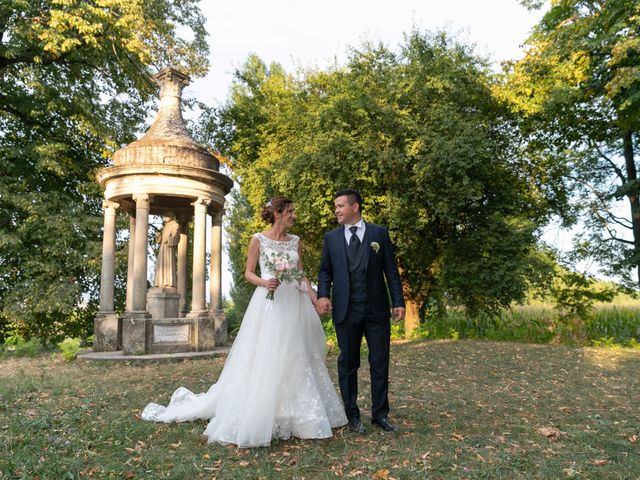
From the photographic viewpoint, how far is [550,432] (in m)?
5.07

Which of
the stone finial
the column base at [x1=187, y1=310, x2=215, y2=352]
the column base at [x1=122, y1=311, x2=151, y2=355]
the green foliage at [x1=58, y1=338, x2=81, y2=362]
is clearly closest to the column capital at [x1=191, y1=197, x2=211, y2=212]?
the stone finial

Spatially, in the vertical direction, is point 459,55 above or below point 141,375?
above

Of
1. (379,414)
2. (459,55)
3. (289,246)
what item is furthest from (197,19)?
(379,414)

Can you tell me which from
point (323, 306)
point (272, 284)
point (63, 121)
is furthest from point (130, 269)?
point (323, 306)

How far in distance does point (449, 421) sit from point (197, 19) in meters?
20.4

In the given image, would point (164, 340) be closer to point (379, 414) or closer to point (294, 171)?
point (294, 171)

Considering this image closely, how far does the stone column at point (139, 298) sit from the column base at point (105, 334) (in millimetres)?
1155

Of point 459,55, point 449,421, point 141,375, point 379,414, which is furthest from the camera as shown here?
point 459,55

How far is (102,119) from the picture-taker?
1873cm

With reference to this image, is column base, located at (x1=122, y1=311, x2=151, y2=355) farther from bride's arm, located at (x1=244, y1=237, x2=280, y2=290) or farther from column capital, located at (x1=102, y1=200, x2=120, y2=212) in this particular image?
bride's arm, located at (x1=244, y1=237, x2=280, y2=290)

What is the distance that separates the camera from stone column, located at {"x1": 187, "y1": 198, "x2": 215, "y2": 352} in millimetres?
12258

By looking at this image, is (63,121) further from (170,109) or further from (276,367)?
(276,367)

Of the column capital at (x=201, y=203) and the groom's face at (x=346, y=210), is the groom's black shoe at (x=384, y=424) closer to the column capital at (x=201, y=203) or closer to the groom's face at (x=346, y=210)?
the groom's face at (x=346, y=210)

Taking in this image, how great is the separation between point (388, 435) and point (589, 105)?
Result: 54.8ft
